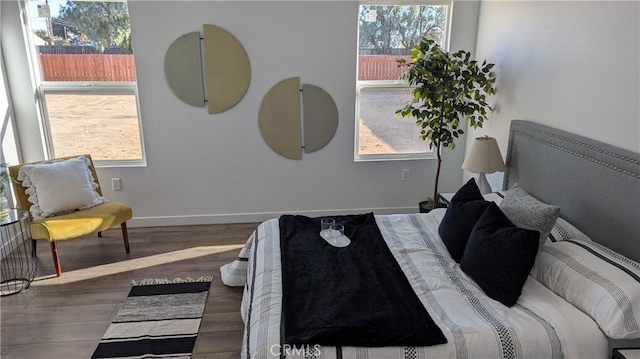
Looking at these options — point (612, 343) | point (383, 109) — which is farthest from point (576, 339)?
point (383, 109)

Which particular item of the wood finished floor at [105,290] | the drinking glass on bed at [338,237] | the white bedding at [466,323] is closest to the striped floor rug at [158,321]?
the wood finished floor at [105,290]

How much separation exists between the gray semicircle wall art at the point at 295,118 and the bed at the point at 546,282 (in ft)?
4.79

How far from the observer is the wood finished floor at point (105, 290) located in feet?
8.54

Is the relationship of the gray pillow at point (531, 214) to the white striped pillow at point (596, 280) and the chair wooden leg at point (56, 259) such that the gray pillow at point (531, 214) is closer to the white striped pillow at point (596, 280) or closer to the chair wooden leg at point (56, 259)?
the white striped pillow at point (596, 280)

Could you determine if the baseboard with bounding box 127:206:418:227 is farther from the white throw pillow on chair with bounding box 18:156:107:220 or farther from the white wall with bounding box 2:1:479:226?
the white throw pillow on chair with bounding box 18:156:107:220

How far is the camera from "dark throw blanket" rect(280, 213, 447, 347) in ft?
6.04

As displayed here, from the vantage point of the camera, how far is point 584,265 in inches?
81.0

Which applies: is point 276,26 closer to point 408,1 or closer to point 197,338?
point 408,1

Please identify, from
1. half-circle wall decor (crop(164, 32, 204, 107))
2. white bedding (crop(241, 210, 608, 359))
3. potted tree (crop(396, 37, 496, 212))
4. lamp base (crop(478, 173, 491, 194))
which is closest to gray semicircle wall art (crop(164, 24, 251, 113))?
half-circle wall decor (crop(164, 32, 204, 107))

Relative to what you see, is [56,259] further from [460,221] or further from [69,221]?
[460,221]

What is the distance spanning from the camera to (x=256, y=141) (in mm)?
4191

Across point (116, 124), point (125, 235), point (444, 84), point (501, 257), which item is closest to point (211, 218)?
point (125, 235)

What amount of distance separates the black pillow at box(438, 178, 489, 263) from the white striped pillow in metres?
0.39

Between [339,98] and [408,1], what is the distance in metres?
1.09
